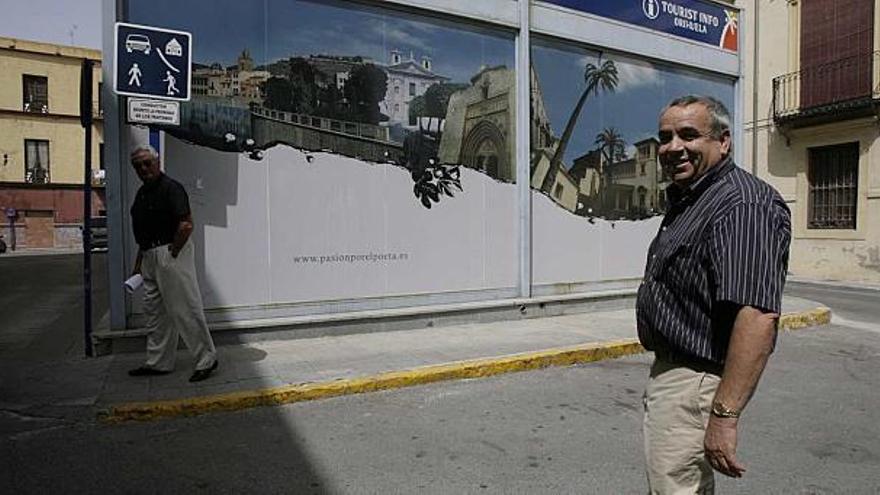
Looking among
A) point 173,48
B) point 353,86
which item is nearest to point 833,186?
point 353,86

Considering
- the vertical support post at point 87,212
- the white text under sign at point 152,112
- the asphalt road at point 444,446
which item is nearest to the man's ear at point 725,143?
the asphalt road at point 444,446

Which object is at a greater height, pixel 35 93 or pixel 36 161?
pixel 35 93

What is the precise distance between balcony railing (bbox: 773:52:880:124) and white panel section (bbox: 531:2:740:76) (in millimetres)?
7483

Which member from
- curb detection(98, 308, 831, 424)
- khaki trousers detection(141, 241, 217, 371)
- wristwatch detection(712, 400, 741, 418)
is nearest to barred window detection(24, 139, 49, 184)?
khaki trousers detection(141, 241, 217, 371)

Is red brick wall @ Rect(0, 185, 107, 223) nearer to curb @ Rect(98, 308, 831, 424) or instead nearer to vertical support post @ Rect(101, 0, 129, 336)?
vertical support post @ Rect(101, 0, 129, 336)

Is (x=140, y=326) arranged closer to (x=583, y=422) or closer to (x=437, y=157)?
(x=437, y=157)

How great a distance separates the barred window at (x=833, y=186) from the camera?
16.9 m

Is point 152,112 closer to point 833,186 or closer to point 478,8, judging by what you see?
point 478,8

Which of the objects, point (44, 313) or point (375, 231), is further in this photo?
point (44, 313)

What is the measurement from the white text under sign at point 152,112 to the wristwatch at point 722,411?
5385 millimetres

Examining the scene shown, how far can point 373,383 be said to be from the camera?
550cm

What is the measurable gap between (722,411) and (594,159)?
774cm

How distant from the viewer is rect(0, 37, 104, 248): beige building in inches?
1329

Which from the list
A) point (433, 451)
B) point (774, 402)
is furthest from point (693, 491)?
point (774, 402)
